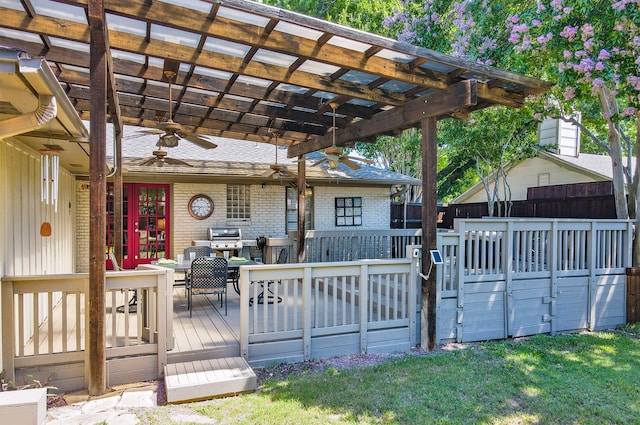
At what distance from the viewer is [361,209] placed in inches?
446

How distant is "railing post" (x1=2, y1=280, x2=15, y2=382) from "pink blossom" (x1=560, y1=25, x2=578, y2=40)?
7180 millimetres

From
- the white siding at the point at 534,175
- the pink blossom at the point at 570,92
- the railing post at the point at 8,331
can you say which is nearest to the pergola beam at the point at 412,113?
the pink blossom at the point at 570,92

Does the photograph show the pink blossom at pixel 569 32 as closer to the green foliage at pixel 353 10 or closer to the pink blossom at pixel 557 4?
the pink blossom at pixel 557 4

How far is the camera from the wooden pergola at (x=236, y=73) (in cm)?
349

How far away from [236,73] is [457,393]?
3953mm

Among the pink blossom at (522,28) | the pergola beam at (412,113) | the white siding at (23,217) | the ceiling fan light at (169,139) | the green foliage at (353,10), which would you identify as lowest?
the white siding at (23,217)

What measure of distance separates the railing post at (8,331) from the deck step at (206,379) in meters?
1.26

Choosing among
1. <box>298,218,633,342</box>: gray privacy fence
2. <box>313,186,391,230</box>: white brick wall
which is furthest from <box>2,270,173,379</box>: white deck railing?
<box>313,186,391,230</box>: white brick wall

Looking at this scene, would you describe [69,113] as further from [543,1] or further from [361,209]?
[361,209]

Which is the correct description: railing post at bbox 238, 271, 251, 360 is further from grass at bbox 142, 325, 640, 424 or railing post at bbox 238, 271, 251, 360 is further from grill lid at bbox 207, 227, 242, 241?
grill lid at bbox 207, 227, 242, 241

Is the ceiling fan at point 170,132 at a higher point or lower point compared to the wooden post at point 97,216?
higher

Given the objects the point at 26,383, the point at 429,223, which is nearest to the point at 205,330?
the point at 26,383

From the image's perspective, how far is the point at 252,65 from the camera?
461 cm

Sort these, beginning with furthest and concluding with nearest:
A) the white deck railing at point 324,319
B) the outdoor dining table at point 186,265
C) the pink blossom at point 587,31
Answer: the outdoor dining table at point 186,265 < the pink blossom at point 587,31 < the white deck railing at point 324,319
